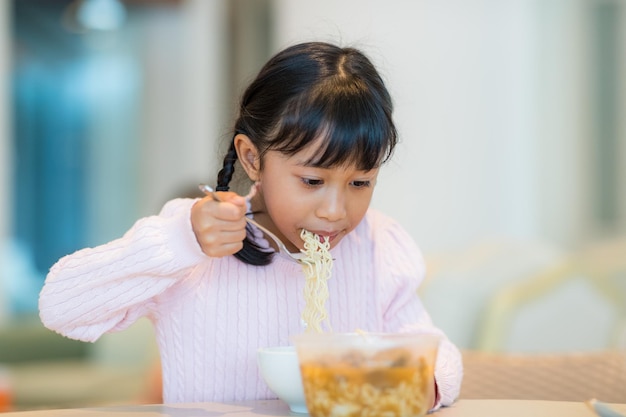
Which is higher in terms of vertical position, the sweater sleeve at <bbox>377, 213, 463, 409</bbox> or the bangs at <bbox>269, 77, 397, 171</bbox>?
the bangs at <bbox>269, 77, 397, 171</bbox>

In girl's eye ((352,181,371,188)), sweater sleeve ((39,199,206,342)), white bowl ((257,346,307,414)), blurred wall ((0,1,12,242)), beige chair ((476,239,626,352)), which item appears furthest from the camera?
blurred wall ((0,1,12,242))

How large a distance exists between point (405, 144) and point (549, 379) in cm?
223

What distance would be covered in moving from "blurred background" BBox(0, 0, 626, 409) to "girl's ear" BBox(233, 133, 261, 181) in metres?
0.17

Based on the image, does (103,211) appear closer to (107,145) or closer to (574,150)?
(107,145)

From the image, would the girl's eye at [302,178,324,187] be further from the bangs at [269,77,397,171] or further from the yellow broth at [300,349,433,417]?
the yellow broth at [300,349,433,417]

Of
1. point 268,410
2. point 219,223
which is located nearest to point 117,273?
A: point 219,223

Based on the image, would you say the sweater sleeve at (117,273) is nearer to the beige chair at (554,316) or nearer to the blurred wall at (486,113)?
the beige chair at (554,316)

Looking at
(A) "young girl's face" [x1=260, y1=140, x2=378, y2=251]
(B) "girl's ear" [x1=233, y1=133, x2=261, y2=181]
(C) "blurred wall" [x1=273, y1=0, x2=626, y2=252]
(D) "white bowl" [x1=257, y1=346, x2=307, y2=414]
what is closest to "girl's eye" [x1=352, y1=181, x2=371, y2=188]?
(A) "young girl's face" [x1=260, y1=140, x2=378, y2=251]

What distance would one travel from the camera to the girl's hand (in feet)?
4.01

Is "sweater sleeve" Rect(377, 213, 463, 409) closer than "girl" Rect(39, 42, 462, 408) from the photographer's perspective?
No

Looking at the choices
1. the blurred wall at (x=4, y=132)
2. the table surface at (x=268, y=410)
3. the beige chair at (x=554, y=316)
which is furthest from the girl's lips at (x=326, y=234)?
the blurred wall at (x=4, y=132)

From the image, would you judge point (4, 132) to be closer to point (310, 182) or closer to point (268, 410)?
point (310, 182)

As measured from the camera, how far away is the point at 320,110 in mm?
1382

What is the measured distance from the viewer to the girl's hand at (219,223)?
122 centimetres
